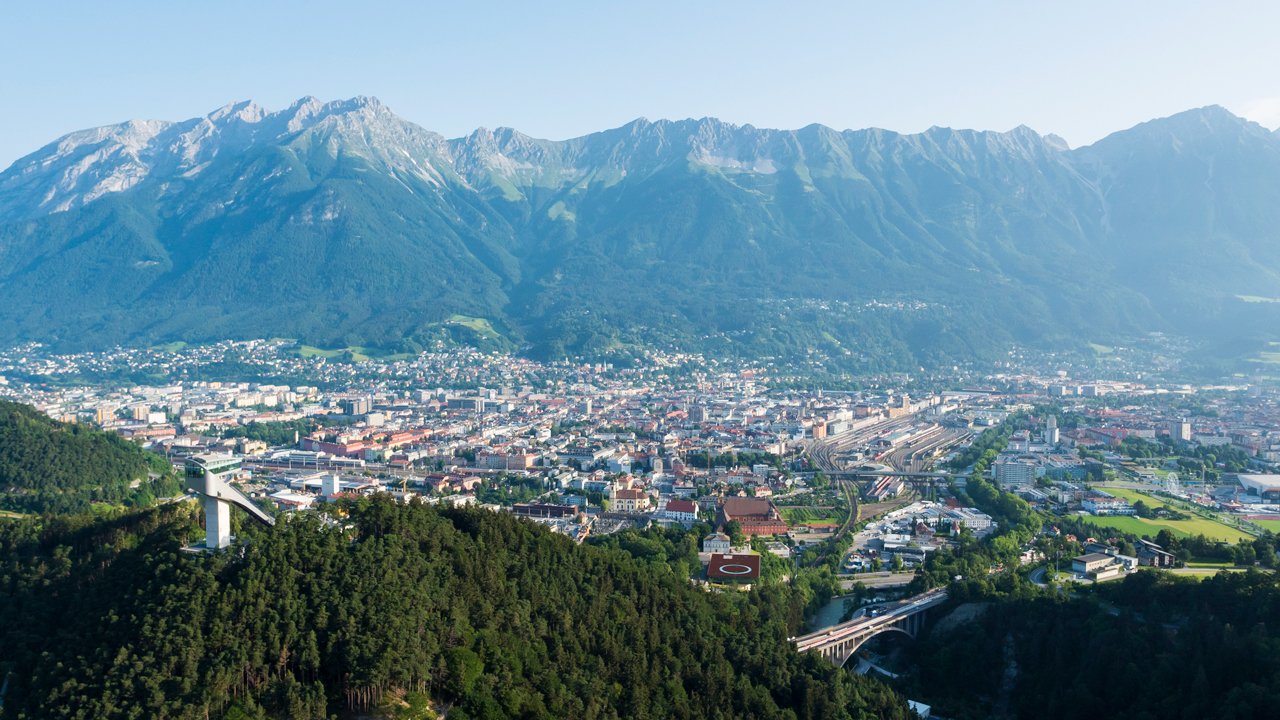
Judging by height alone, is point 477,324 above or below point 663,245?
below

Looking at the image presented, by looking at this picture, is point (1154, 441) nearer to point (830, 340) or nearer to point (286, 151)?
point (830, 340)

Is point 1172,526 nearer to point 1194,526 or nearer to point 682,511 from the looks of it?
point 1194,526

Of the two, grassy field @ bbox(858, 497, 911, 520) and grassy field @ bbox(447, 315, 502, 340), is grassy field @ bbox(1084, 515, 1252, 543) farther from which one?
grassy field @ bbox(447, 315, 502, 340)

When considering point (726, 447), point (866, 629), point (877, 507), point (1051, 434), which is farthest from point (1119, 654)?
point (1051, 434)

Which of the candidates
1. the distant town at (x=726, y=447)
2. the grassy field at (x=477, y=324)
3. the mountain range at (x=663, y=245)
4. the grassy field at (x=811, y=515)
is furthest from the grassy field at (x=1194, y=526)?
the grassy field at (x=477, y=324)

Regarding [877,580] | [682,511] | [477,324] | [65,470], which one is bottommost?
[877,580]

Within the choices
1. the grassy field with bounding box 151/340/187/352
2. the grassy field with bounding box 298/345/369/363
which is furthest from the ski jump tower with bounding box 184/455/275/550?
the grassy field with bounding box 151/340/187/352
